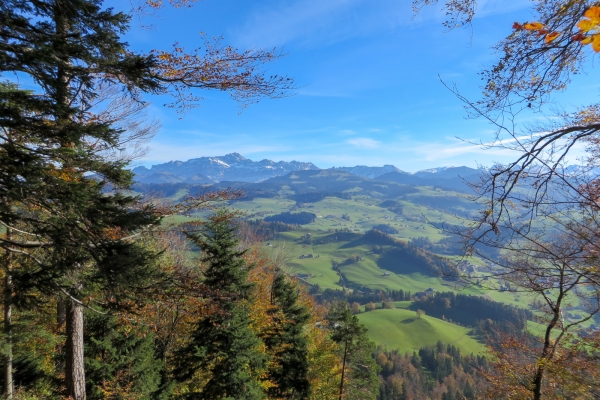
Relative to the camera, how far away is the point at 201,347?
10.5m

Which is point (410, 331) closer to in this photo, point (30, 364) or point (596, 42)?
point (30, 364)

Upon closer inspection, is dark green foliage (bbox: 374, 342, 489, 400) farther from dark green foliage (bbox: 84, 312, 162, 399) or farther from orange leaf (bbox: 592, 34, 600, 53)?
orange leaf (bbox: 592, 34, 600, 53)

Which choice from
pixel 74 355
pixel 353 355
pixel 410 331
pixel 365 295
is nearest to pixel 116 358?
pixel 74 355

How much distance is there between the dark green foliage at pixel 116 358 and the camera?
9570mm

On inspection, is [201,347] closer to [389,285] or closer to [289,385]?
[289,385]

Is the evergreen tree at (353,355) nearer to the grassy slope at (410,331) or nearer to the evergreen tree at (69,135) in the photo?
the evergreen tree at (69,135)

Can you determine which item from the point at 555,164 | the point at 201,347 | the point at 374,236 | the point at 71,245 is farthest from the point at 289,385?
the point at 374,236

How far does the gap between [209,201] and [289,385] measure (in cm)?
1295

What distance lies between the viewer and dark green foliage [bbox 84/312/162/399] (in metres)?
9.57

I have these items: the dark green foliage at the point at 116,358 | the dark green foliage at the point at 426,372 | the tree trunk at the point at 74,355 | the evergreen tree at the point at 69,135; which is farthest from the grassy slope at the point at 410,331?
the evergreen tree at the point at 69,135

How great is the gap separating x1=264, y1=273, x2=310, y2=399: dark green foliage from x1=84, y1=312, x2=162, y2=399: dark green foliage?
6254 mm

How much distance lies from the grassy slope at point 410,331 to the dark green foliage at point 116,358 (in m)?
78.1

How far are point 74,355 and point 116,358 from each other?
420 centimetres

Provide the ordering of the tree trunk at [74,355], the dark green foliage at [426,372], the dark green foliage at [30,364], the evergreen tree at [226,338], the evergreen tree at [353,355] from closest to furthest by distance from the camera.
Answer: the tree trunk at [74,355] < the evergreen tree at [226,338] < the dark green foliage at [30,364] < the evergreen tree at [353,355] < the dark green foliage at [426,372]
